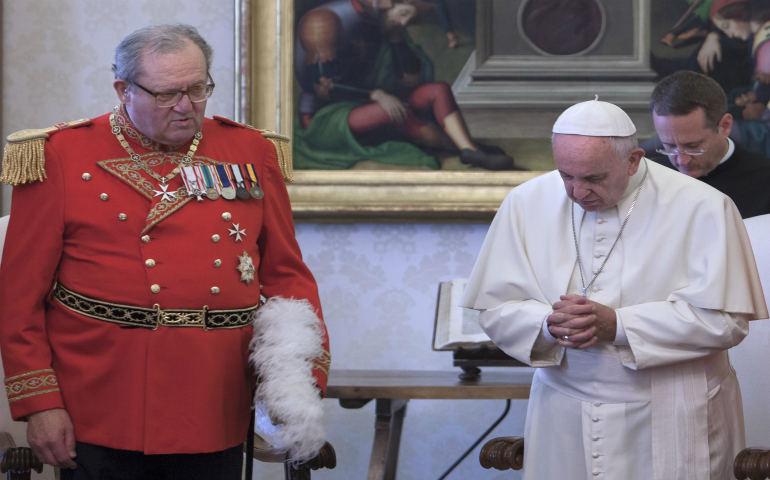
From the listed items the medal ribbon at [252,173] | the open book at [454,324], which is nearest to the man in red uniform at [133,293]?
the medal ribbon at [252,173]

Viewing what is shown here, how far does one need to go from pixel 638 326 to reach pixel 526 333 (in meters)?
0.30

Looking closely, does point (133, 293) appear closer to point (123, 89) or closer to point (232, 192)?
point (232, 192)

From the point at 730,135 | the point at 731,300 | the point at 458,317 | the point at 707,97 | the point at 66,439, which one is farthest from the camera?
the point at 730,135

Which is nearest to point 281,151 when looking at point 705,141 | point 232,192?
point 232,192

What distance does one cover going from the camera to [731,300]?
201 centimetres

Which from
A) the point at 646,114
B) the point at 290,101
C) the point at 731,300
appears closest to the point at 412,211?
the point at 290,101

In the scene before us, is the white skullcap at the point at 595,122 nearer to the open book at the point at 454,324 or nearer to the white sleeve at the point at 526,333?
the white sleeve at the point at 526,333

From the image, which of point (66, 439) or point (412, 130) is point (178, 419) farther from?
point (412, 130)

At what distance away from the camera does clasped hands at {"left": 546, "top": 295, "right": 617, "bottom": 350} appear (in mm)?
1965

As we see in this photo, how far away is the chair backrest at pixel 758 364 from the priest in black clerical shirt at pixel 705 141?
0.20 m

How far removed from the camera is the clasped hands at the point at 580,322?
6.45ft

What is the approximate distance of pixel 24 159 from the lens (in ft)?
5.82

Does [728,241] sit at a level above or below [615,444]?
above

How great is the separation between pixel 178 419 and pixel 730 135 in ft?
9.12
